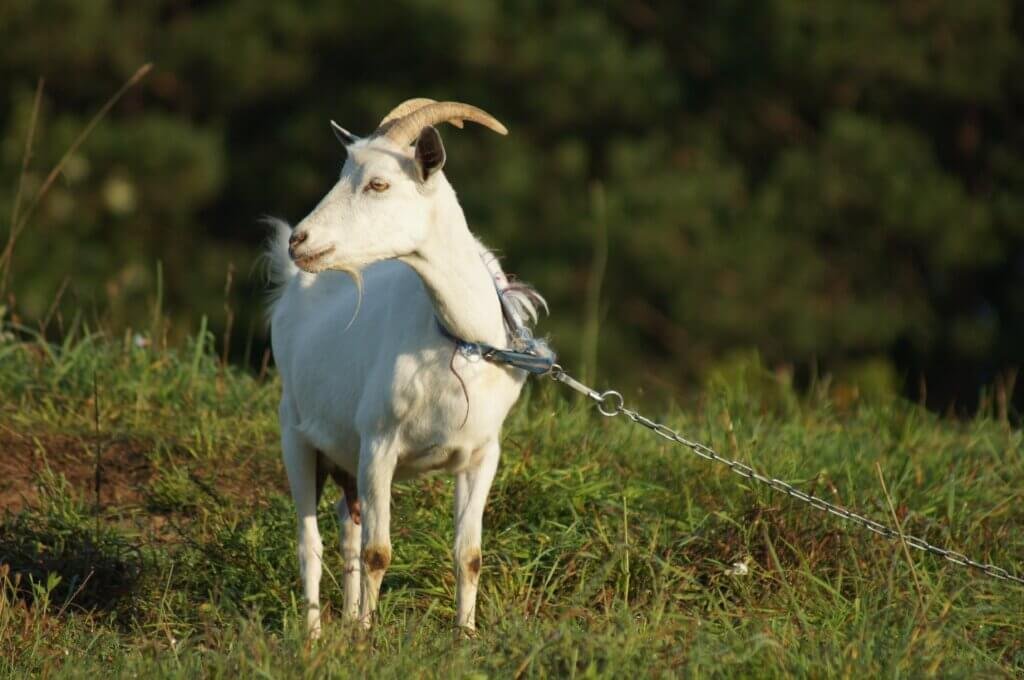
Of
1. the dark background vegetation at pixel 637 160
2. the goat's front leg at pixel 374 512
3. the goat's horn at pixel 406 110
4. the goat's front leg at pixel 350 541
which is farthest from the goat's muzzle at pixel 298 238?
the dark background vegetation at pixel 637 160

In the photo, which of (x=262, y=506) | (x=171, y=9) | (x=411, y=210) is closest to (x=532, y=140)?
(x=171, y=9)

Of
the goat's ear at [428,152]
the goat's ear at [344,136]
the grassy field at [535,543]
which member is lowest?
the grassy field at [535,543]

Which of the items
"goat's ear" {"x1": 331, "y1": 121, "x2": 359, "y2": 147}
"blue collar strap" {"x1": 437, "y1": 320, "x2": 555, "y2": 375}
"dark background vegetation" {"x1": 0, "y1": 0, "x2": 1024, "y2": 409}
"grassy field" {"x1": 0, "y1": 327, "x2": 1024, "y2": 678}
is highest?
"goat's ear" {"x1": 331, "y1": 121, "x2": 359, "y2": 147}

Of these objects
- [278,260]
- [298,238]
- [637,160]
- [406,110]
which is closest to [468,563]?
[298,238]

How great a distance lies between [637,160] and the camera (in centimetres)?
1770

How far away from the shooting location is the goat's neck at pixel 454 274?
460 cm

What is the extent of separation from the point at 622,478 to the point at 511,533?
637 millimetres

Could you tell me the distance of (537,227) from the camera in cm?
1767

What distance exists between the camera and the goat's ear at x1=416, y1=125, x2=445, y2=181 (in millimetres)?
4426

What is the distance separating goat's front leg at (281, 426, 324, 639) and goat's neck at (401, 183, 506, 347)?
833mm

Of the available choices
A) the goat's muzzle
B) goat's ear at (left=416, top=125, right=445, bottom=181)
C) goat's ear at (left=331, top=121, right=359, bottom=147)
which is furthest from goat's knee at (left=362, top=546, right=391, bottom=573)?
goat's ear at (left=331, top=121, right=359, bottom=147)

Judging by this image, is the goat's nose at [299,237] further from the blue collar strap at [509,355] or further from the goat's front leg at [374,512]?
the goat's front leg at [374,512]

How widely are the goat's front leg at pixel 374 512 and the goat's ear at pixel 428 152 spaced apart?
0.75m

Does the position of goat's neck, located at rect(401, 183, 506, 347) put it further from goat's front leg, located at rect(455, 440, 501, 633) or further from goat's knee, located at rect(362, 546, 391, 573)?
goat's knee, located at rect(362, 546, 391, 573)
